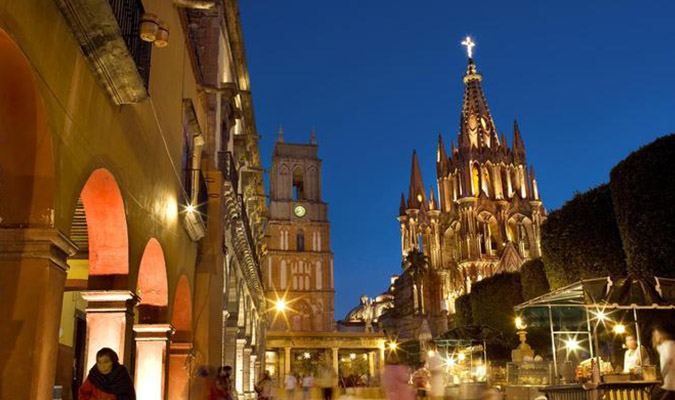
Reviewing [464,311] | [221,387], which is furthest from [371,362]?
[221,387]

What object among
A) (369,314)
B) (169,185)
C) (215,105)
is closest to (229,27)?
(215,105)

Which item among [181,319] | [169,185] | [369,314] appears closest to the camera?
[169,185]

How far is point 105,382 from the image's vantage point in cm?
614

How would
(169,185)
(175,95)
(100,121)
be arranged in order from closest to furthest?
(100,121) < (169,185) < (175,95)

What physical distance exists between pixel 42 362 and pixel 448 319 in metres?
64.3

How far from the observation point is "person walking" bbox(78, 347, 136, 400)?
6113 mm

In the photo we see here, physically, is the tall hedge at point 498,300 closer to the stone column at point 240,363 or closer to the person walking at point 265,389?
the stone column at point 240,363

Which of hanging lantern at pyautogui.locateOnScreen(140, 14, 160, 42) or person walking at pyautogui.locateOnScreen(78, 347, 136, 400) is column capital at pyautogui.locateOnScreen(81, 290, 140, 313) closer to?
person walking at pyautogui.locateOnScreen(78, 347, 136, 400)

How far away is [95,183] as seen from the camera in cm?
753

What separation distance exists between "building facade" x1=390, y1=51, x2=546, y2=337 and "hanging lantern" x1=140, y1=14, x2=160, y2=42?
62.8 meters

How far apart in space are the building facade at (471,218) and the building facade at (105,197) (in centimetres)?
5685

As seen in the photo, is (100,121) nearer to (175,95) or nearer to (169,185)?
(169,185)

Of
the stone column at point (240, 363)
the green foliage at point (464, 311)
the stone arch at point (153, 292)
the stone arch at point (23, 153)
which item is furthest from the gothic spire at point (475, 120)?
the stone arch at point (23, 153)

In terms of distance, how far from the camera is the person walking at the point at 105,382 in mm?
6113
